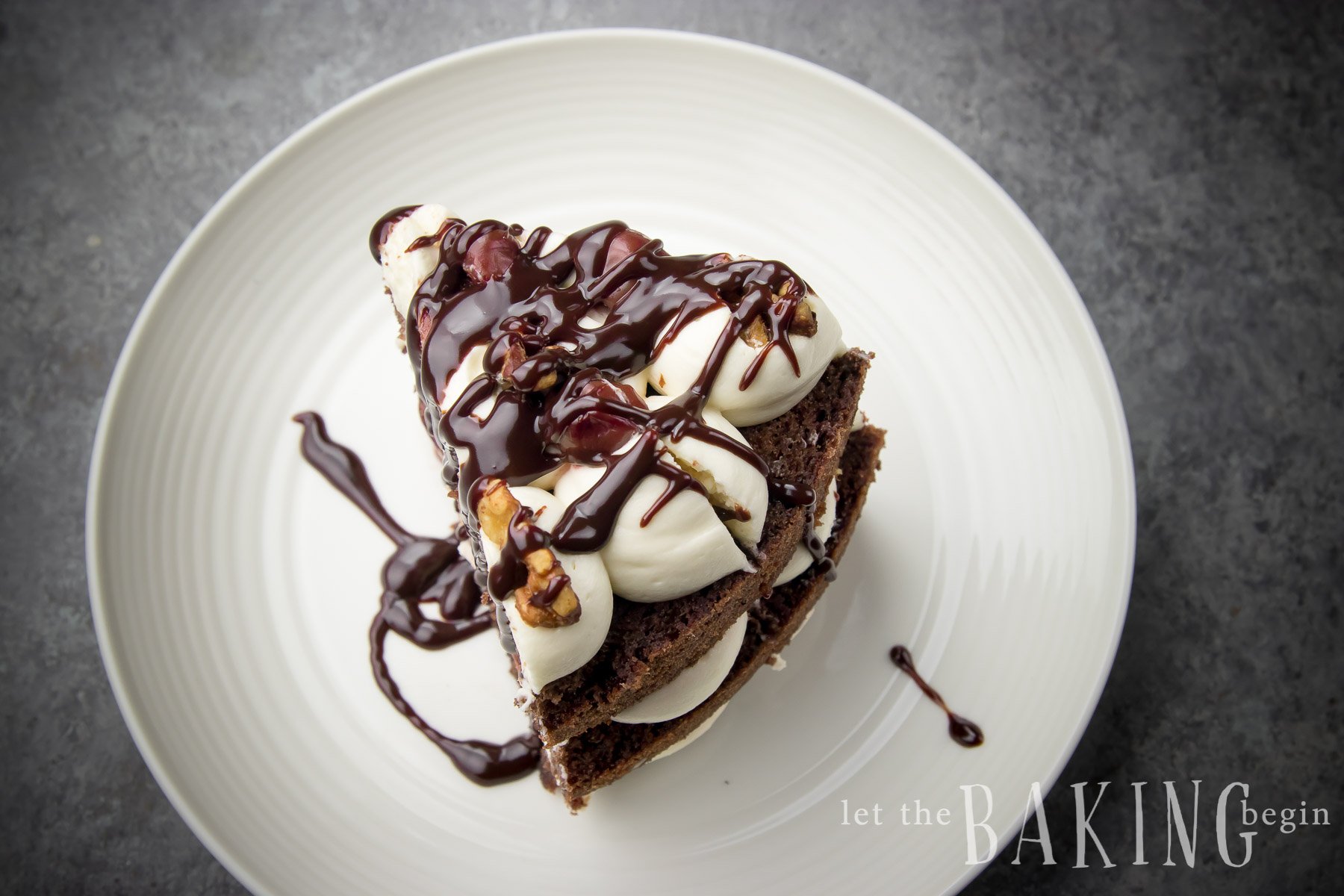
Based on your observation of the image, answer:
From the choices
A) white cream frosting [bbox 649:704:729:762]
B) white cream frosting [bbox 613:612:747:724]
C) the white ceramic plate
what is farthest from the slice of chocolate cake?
the white ceramic plate

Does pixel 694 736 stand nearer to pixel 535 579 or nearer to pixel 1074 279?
pixel 535 579

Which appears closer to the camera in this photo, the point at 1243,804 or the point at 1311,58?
the point at 1243,804

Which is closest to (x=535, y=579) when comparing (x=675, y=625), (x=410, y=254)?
(x=675, y=625)

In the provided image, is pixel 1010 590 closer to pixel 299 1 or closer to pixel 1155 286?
pixel 1155 286

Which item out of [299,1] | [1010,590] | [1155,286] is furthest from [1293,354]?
[299,1]

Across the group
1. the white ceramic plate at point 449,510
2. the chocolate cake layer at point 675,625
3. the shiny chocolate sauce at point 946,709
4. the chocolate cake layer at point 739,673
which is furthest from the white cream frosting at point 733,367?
the shiny chocolate sauce at point 946,709

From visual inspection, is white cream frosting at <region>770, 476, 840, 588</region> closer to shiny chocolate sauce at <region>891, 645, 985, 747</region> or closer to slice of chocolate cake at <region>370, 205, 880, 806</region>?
slice of chocolate cake at <region>370, 205, 880, 806</region>
